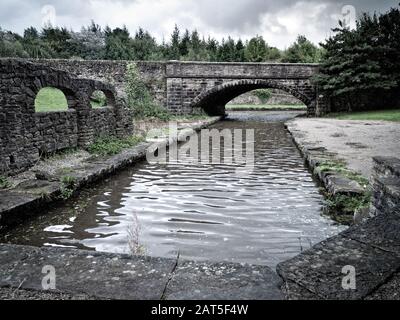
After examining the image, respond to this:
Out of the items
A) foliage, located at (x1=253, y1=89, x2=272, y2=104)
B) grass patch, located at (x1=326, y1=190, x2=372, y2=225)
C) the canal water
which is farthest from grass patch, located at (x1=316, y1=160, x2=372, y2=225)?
foliage, located at (x1=253, y1=89, x2=272, y2=104)

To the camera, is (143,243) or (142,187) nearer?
(143,243)

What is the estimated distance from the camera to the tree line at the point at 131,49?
1660 inches

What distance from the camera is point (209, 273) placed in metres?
2.51

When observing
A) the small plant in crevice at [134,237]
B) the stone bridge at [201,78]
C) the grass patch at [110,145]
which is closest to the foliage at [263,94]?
the stone bridge at [201,78]

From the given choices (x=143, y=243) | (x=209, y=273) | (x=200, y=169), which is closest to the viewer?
A: (x=209, y=273)

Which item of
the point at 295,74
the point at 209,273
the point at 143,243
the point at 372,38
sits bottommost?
the point at 143,243

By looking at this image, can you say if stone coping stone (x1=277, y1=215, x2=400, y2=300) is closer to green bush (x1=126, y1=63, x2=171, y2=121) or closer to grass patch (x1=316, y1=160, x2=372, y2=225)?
grass patch (x1=316, y1=160, x2=372, y2=225)

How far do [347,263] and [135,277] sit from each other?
4.48 ft

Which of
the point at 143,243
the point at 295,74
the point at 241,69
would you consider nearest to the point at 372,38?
the point at 295,74

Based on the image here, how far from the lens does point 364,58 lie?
21625 millimetres

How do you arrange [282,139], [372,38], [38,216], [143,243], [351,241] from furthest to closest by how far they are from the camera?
[372,38] → [282,139] → [38,216] → [143,243] → [351,241]

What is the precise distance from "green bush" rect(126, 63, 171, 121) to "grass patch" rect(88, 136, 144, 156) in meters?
11.0
